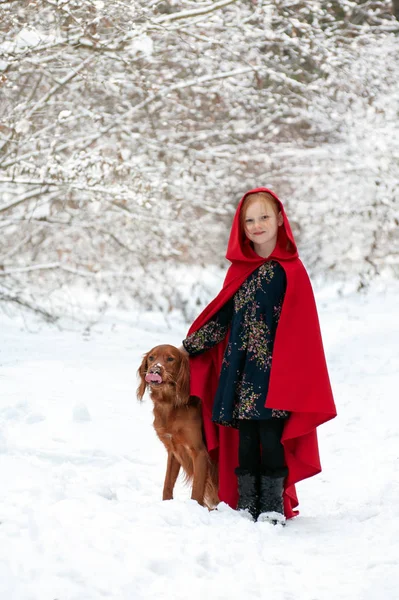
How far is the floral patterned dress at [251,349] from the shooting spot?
3.67m

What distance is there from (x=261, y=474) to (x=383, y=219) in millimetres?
9129

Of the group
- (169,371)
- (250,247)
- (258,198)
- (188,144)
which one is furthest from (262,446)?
(188,144)

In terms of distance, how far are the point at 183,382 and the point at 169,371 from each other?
10cm

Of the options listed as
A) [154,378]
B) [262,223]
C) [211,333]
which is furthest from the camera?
[211,333]

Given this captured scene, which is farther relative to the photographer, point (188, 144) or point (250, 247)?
point (188, 144)

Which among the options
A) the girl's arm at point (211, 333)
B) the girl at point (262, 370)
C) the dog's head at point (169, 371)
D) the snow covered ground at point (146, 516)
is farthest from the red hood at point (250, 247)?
the snow covered ground at point (146, 516)

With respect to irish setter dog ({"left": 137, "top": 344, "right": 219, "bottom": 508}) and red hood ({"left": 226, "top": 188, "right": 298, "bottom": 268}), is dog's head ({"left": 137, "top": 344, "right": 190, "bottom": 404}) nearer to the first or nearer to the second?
irish setter dog ({"left": 137, "top": 344, "right": 219, "bottom": 508})

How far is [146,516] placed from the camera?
10.4 feet

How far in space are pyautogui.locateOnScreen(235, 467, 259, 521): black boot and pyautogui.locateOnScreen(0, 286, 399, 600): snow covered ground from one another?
0.16 m

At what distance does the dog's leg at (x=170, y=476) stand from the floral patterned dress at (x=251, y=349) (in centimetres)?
35

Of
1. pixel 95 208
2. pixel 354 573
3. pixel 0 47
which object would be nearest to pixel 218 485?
pixel 354 573

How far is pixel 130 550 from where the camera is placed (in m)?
2.69

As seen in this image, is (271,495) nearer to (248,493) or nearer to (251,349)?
(248,493)

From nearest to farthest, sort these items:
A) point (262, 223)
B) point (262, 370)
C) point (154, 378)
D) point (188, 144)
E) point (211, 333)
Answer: point (154, 378), point (262, 370), point (262, 223), point (211, 333), point (188, 144)
